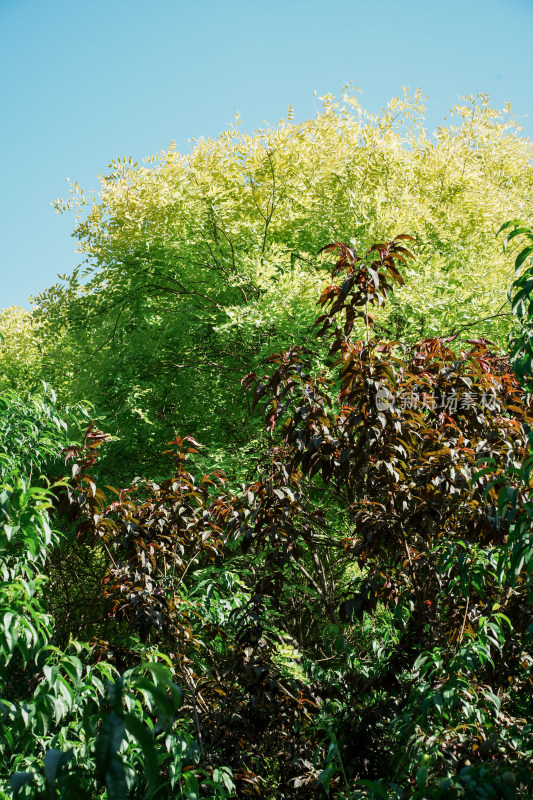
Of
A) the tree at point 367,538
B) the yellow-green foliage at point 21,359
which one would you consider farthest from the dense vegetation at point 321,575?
the yellow-green foliage at point 21,359

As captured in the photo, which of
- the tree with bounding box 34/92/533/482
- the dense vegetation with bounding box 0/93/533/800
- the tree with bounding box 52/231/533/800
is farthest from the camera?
the tree with bounding box 34/92/533/482

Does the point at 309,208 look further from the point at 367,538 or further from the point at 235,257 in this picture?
the point at 367,538

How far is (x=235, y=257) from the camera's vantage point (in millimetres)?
8594

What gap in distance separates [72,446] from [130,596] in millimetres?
911

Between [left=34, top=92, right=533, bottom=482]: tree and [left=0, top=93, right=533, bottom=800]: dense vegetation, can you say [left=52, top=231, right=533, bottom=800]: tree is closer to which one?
[left=0, top=93, right=533, bottom=800]: dense vegetation

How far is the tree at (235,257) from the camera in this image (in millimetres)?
7922

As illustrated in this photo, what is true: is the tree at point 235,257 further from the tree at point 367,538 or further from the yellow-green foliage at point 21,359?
the tree at point 367,538

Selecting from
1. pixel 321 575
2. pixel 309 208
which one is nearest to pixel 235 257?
pixel 309 208

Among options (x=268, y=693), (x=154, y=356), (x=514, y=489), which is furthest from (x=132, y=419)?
(x=514, y=489)

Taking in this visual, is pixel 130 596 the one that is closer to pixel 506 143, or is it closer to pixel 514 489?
pixel 514 489

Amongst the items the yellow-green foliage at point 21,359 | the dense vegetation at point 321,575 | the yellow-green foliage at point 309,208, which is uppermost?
the yellow-green foliage at point 309,208

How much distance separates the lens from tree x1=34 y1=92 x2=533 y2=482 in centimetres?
792

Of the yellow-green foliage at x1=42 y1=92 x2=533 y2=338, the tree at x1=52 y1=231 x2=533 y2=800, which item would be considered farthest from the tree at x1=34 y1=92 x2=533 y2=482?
the tree at x1=52 y1=231 x2=533 y2=800

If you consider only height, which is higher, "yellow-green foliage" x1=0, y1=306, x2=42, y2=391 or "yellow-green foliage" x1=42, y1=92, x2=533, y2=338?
"yellow-green foliage" x1=42, y1=92, x2=533, y2=338
